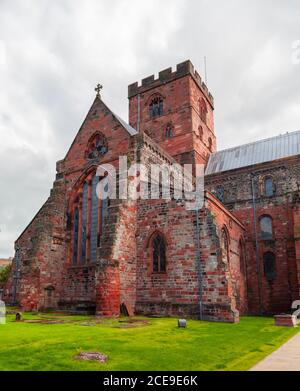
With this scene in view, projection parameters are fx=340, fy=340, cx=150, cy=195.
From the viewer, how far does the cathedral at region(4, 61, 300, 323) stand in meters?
17.6

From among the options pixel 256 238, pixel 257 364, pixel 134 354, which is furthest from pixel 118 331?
pixel 256 238

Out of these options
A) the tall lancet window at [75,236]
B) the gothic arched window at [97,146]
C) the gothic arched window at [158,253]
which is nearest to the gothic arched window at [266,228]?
the gothic arched window at [158,253]

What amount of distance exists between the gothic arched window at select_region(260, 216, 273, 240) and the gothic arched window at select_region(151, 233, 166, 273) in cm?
1192

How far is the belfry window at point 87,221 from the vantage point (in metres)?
21.9

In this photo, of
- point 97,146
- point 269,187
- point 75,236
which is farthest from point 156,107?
point 75,236

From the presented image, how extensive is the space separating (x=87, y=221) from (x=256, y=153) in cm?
1849

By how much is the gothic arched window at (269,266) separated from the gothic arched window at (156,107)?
1844 cm

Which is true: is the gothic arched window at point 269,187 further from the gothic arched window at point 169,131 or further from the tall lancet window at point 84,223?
the tall lancet window at point 84,223

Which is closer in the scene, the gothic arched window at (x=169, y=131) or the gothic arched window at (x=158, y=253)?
the gothic arched window at (x=158, y=253)

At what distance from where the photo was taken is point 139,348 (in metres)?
8.63

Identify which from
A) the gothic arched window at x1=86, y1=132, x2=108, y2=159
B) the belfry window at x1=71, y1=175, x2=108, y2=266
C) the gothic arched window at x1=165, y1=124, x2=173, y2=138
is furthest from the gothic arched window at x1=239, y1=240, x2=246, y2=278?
the gothic arched window at x1=165, y1=124, x2=173, y2=138

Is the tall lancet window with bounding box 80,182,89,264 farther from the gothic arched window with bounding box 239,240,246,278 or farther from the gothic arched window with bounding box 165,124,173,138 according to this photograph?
the gothic arched window with bounding box 165,124,173,138

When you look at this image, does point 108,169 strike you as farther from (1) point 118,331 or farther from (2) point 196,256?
(1) point 118,331

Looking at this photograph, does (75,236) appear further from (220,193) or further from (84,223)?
(220,193)
